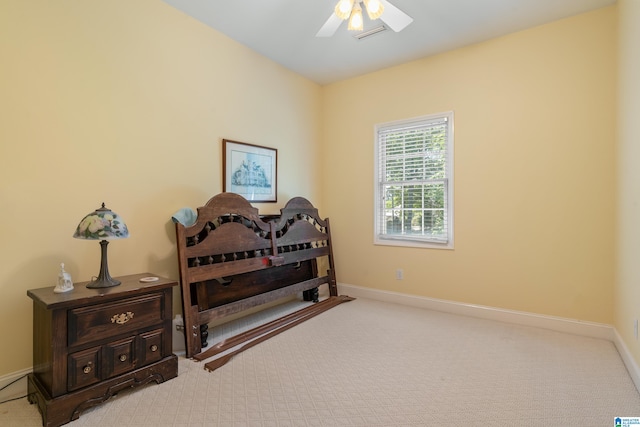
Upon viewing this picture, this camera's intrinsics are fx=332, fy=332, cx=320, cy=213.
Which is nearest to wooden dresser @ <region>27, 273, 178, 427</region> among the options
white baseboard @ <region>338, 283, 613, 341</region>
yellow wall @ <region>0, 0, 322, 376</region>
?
yellow wall @ <region>0, 0, 322, 376</region>

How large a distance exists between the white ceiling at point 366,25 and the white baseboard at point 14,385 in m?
2.92

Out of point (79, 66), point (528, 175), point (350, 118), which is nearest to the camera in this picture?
point (79, 66)

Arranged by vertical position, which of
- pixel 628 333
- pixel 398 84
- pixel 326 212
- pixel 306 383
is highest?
pixel 398 84

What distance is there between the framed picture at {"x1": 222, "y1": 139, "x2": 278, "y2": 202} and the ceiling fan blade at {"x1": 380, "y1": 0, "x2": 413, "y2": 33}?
5.86ft

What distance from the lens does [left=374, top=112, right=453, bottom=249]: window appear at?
12.1 ft

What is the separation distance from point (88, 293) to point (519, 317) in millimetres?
3600

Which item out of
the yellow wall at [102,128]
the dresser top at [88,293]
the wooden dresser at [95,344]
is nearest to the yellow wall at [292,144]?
the yellow wall at [102,128]

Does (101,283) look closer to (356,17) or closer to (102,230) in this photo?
(102,230)

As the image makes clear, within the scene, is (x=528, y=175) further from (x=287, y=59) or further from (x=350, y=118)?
(x=287, y=59)

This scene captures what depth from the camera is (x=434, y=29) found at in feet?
10.4

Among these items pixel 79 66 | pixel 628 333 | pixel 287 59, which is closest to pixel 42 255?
pixel 79 66

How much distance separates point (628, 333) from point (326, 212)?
10.5ft

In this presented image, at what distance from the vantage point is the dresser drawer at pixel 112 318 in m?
1.83

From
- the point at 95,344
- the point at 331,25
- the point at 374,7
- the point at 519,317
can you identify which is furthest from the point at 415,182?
the point at 95,344
